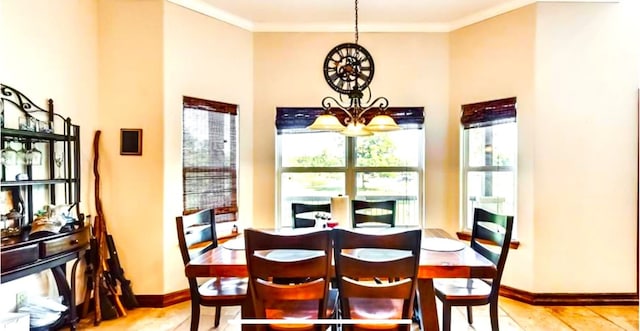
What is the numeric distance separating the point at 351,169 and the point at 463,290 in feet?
6.71

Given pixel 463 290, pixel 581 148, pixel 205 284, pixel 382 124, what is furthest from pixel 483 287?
pixel 205 284

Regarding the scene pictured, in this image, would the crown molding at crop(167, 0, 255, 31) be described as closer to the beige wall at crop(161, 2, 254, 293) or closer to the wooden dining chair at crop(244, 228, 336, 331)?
the beige wall at crop(161, 2, 254, 293)

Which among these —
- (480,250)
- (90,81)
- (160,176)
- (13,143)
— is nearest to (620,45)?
(480,250)

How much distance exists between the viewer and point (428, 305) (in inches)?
90.0

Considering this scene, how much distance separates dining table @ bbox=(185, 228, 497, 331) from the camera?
209 cm

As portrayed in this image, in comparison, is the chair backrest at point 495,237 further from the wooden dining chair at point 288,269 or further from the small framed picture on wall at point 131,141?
the small framed picture on wall at point 131,141

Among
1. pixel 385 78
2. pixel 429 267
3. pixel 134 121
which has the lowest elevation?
pixel 429 267

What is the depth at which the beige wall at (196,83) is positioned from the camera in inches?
140

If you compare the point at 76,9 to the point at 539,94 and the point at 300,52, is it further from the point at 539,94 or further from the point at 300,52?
the point at 539,94

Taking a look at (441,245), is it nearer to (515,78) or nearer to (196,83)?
(515,78)

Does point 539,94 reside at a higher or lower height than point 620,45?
lower

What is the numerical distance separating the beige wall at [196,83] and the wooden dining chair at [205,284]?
748mm

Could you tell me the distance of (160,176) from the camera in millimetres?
3512

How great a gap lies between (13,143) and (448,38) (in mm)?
4126
